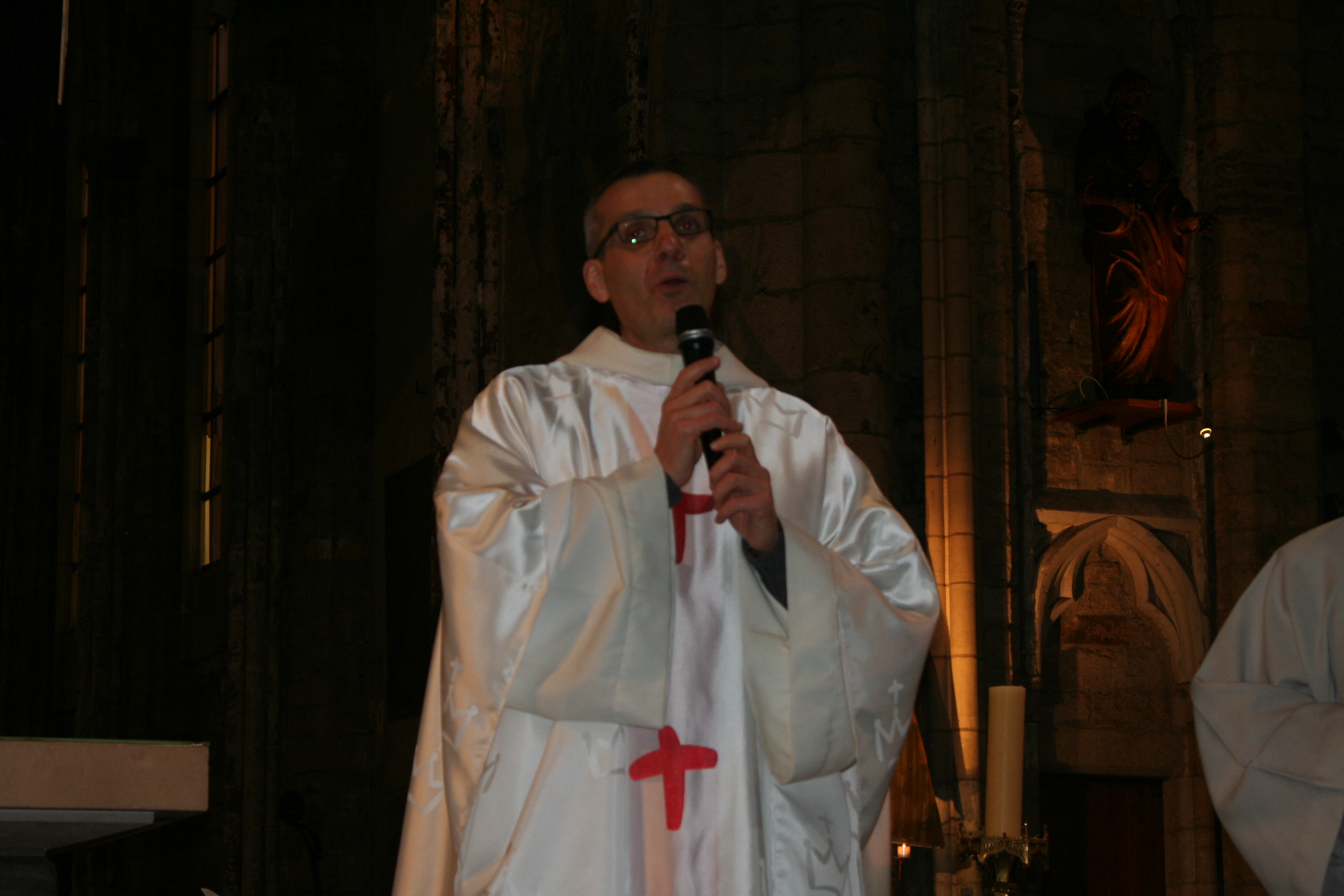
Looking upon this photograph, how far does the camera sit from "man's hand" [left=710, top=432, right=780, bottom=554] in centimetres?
221

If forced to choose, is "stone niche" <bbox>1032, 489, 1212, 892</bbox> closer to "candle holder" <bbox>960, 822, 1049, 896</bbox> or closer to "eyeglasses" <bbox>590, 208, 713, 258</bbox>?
"candle holder" <bbox>960, 822, 1049, 896</bbox>

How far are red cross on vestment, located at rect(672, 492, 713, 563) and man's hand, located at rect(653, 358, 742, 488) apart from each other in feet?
0.69

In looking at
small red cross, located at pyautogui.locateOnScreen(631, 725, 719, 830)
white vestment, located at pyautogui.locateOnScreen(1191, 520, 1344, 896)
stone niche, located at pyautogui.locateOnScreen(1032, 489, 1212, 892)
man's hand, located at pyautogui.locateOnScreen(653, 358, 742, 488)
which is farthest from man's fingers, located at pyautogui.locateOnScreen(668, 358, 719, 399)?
stone niche, located at pyautogui.locateOnScreen(1032, 489, 1212, 892)

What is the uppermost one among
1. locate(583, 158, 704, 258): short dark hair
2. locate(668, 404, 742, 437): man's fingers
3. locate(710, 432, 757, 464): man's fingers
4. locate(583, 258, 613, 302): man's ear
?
locate(583, 158, 704, 258): short dark hair

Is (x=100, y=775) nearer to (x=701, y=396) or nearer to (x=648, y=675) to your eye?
(x=648, y=675)

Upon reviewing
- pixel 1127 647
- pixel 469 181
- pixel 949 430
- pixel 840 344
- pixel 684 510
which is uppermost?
pixel 469 181

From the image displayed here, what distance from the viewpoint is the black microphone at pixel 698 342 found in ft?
7.38

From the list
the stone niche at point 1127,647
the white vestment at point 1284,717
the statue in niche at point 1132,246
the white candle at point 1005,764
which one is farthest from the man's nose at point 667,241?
the statue in niche at point 1132,246

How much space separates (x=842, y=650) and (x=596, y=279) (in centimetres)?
80

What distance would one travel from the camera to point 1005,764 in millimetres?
3514

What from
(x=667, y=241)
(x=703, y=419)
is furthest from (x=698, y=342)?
(x=667, y=241)

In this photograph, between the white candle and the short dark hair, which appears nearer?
the short dark hair

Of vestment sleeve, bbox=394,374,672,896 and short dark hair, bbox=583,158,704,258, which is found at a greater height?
short dark hair, bbox=583,158,704,258

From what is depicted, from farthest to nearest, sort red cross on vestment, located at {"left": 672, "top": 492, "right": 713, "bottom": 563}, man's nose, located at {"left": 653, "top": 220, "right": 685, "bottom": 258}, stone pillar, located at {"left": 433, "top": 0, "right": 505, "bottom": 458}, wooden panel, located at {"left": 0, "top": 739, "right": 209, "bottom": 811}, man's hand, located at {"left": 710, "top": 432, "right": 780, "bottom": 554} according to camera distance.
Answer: stone pillar, located at {"left": 433, "top": 0, "right": 505, "bottom": 458} < man's nose, located at {"left": 653, "top": 220, "right": 685, "bottom": 258} < red cross on vestment, located at {"left": 672, "top": 492, "right": 713, "bottom": 563} < man's hand, located at {"left": 710, "top": 432, "right": 780, "bottom": 554} < wooden panel, located at {"left": 0, "top": 739, "right": 209, "bottom": 811}
